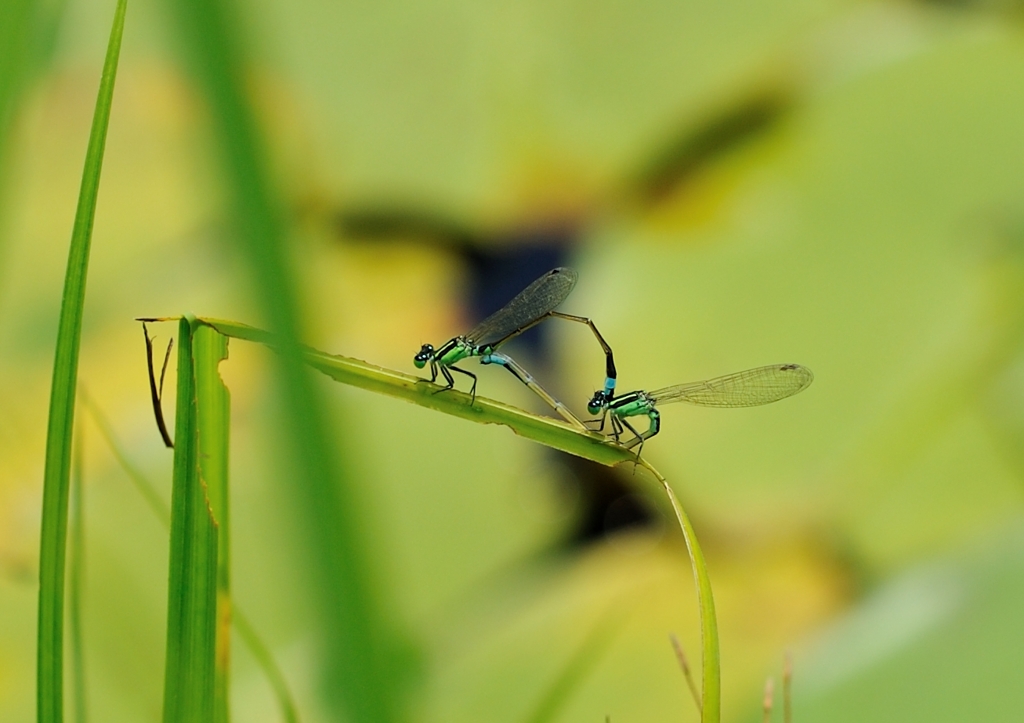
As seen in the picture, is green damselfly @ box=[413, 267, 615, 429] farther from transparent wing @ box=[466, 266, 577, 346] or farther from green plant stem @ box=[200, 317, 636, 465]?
green plant stem @ box=[200, 317, 636, 465]

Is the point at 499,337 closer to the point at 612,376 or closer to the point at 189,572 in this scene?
the point at 612,376

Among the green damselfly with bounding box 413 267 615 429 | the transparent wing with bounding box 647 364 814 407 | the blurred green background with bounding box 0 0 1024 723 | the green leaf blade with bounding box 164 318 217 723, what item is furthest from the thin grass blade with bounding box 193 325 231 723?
the transparent wing with bounding box 647 364 814 407

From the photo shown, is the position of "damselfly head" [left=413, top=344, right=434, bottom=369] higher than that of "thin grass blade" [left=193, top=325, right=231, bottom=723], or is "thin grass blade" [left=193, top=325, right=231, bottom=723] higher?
"damselfly head" [left=413, top=344, right=434, bottom=369]

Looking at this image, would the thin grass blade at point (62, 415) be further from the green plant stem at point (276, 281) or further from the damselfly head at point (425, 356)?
the damselfly head at point (425, 356)

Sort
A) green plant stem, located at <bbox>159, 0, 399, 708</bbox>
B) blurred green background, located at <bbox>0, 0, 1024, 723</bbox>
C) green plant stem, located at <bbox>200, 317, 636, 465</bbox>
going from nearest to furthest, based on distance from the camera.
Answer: green plant stem, located at <bbox>159, 0, 399, 708</bbox>, green plant stem, located at <bbox>200, 317, 636, 465</bbox>, blurred green background, located at <bbox>0, 0, 1024, 723</bbox>

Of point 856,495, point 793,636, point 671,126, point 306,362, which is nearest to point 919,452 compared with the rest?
point 856,495

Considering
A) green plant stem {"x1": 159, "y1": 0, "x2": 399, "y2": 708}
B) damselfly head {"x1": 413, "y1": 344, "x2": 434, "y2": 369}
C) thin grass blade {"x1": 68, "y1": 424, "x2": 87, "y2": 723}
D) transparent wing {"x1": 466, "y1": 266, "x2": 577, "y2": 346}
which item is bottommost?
green plant stem {"x1": 159, "y1": 0, "x2": 399, "y2": 708}

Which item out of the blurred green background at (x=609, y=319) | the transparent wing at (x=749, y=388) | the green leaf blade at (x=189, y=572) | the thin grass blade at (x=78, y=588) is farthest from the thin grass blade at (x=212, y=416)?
the transparent wing at (x=749, y=388)

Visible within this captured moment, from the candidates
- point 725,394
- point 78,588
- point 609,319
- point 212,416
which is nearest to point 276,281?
point 212,416
